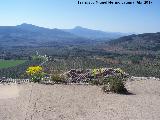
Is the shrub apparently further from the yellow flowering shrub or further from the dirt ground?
the yellow flowering shrub

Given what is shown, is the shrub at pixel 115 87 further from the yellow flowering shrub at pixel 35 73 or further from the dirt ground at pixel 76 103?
the yellow flowering shrub at pixel 35 73

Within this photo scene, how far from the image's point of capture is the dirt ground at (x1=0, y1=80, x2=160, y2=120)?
1647 centimetres

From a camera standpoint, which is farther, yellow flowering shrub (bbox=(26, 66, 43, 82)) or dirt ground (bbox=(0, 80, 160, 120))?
yellow flowering shrub (bbox=(26, 66, 43, 82))

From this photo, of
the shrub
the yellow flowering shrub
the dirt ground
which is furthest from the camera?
the yellow flowering shrub

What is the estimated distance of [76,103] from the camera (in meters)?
19.0

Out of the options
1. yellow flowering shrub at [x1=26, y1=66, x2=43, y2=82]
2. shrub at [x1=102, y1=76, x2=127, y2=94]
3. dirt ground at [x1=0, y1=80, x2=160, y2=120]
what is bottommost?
dirt ground at [x1=0, y1=80, x2=160, y2=120]

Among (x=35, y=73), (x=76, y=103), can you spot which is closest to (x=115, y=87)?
(x=76, y=103)

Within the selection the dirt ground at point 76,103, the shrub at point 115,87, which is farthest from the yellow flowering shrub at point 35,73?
the shrub at point 115,87

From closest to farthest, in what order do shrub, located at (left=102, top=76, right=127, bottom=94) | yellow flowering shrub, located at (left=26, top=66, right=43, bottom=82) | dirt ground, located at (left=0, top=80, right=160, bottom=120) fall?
dirt ground, located at (left=0, top=80, right=160, bottom=120), shrub, located at (left=102, top=76, right=127, bottom=94), yellow flowering shrub, located at (left=26, top=66, right=43, bottom=82)

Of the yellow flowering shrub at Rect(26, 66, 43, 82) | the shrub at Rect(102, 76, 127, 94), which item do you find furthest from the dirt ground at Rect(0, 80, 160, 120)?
the yellow flowering shrub at Rect(26, 66, 43, 82)

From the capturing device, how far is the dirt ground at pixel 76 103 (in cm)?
1647

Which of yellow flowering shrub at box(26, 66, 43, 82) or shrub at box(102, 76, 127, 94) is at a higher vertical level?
yellow flowering shrub at box(26, 66, 43, 82)

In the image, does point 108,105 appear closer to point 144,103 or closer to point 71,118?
point 144,103

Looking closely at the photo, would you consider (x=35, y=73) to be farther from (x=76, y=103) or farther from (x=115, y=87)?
(x=76, y=103)
